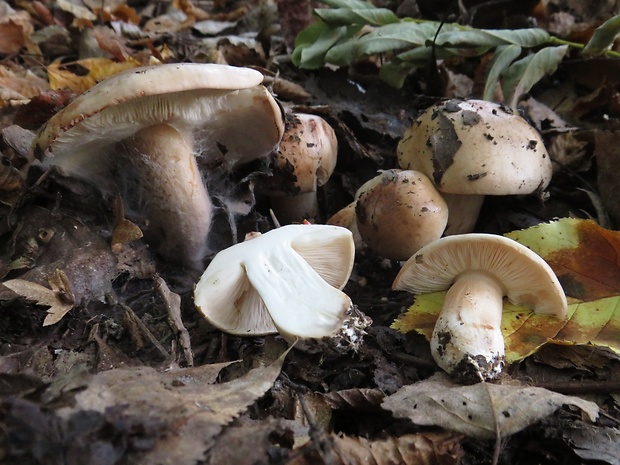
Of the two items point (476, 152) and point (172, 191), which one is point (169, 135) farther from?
point (476, 152)

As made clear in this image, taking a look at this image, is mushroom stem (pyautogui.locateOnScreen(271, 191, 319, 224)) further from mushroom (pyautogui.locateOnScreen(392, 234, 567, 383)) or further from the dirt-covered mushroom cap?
mushroom (pyautogui.locateOnScreen(392, 234, 567, 383))

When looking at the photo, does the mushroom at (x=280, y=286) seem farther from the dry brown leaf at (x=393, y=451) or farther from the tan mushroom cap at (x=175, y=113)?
the tan mushroom cap at (x=175, y=113)

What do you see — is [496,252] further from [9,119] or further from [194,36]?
[194,36]

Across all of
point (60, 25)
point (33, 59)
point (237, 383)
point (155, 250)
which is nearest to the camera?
point (237, 383)

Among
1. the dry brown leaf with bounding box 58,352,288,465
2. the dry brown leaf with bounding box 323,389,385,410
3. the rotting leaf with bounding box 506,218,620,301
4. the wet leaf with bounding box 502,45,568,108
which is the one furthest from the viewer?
the wet leaf with bounding box 502,45,568,108

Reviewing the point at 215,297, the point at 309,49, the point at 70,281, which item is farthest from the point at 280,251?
the point at 309,49

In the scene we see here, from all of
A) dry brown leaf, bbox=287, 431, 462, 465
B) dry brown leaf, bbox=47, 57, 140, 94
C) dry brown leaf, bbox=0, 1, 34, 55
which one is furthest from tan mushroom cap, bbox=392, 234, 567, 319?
dry brown leaf, bbox=0, 1, 34, 55

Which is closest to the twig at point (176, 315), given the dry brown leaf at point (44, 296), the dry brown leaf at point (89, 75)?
the dry brown leaf at point (44, 296)
